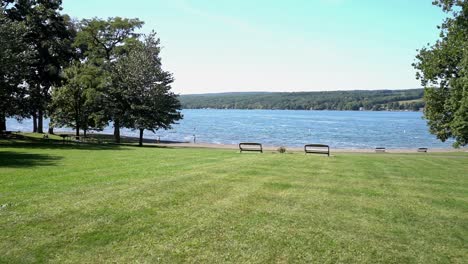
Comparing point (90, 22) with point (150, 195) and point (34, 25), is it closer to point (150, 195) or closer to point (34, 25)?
point (34, 25)

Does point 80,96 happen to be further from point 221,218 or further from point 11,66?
point 221,218

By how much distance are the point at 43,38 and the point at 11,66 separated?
49.4 ft

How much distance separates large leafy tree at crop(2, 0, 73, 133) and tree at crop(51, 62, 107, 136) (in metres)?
1.50

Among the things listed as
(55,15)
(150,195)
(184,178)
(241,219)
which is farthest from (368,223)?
(55,15)

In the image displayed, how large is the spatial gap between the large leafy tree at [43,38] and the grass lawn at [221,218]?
2663cm

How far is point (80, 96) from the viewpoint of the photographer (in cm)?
4262

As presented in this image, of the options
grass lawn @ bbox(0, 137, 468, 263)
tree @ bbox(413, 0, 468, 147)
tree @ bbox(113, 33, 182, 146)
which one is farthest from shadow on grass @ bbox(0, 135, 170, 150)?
tree @ bbox(413, 0, 468, 147)

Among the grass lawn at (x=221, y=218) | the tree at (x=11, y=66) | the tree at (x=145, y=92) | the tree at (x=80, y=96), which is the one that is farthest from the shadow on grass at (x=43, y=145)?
the grass lawn at (x=221, y=218)

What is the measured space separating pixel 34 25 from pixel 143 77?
1130 cm

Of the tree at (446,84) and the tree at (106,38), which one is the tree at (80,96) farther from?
the tree at (446,84)

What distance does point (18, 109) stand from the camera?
3244 cm

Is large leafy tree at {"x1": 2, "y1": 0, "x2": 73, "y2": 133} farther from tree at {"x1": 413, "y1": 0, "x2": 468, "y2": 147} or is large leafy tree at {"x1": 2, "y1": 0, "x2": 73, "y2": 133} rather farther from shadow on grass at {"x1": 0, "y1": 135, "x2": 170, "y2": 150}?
tree at {"x1": 413, "y1": 0, "x2": 468, "y2": 147}

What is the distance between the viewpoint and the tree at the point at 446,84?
2361 centimetres

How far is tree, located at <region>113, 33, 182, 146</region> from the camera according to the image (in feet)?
125
